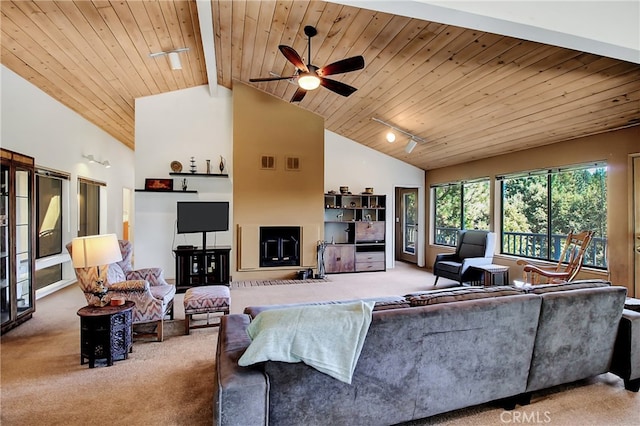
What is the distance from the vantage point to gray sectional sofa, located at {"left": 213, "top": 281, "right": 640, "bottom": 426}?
1.55 m

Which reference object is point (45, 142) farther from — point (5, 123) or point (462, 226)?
point (462, 226)

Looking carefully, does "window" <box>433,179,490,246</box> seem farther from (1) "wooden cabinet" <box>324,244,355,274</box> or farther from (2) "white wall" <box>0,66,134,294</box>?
(2) "white wall" <box>0,66,134,294</box>

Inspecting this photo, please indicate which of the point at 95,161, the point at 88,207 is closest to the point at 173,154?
the point at 95,161

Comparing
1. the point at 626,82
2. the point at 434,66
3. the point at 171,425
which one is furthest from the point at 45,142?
the point at 626,82

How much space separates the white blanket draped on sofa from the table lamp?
2.02 meters

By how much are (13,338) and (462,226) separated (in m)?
7.19

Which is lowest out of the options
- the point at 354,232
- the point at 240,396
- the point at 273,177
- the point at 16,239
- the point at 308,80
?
the point at 240,396

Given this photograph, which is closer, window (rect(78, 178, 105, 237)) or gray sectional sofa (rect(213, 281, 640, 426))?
gray sectional sofa (rect(213, 281, 640, 426))

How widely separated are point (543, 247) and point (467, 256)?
→ 115cm

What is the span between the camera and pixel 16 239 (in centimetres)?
356

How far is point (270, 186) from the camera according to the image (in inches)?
249

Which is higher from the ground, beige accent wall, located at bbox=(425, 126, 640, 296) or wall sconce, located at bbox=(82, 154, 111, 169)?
wall sconce, located at bbox=(82, 154, 111, 169)

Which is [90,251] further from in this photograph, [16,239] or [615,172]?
[615,172]

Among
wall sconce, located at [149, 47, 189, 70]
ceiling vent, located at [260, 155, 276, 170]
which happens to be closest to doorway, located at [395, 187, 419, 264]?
ceiling vent, located at [260, 155, 276, 170]
